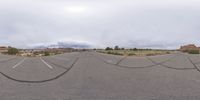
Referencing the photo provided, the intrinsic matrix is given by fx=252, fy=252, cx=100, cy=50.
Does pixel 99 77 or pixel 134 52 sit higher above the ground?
pixel 134 52

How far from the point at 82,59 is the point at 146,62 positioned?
6.28 feet

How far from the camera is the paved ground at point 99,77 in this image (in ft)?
19.1

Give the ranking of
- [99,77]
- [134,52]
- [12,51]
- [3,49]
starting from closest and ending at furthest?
[12,51]
[3,49]
[99,77]
[134,52]

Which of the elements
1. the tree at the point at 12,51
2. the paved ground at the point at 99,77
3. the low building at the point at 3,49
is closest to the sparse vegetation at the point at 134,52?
the paved ground at the point at 99,77

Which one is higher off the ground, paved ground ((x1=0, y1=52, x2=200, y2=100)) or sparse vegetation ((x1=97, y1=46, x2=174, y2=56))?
sparse vegetation ((x1=97, y1=46, x2=174, y2=56))

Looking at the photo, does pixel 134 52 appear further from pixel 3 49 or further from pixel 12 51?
pixel 3 49

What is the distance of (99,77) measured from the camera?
22.7 ft

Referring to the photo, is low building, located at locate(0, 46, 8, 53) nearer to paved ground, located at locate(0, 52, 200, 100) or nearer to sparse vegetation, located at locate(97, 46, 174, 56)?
paved ground, located at locate(0, 52, 200, 100)

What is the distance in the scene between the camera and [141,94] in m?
6.37

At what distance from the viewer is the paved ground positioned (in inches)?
229

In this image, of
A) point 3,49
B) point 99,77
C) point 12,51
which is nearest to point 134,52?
point 99,77

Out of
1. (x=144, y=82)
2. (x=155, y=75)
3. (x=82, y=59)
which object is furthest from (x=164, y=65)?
(x=82, y=59)

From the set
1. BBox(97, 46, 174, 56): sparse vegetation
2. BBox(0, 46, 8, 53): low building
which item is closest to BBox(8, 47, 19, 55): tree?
BBox(0, 46, 8, 53): low building

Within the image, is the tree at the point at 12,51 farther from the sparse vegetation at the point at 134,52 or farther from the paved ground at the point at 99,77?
the sparse vegetation at the point at 134,52
